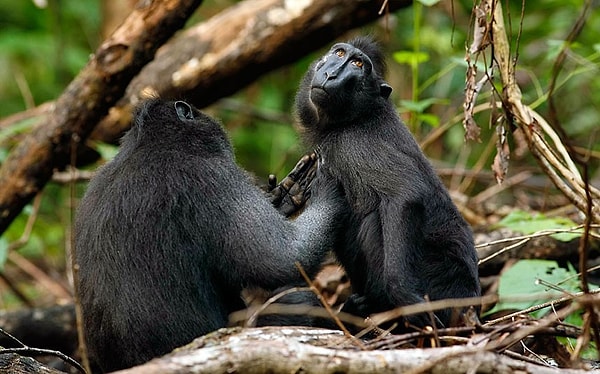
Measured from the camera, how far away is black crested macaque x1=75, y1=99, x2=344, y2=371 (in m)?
4.43

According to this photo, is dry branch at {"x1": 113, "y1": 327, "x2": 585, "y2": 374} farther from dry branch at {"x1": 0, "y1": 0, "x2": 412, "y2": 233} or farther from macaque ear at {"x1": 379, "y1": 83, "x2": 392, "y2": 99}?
dry branch at {"x1": 0, "y1": 0, "x2": 412, "y2": 233}

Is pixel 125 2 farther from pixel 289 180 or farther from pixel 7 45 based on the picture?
pixel 289 180

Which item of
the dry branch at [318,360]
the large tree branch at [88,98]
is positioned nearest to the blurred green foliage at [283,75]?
the large tree branch at [88,98]

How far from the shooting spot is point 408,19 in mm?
11984

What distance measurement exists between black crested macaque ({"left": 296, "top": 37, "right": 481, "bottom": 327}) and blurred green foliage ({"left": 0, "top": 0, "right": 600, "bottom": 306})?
16.3ft

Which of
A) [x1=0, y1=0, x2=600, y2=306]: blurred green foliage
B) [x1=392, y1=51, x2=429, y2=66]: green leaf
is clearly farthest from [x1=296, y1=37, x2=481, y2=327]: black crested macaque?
[x1=0, y1=0, x2=600, y2=306]: blurred green foliage

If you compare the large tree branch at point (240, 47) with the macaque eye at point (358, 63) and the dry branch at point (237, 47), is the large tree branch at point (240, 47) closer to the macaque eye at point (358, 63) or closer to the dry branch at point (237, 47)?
the dry branch at point (237, 47)

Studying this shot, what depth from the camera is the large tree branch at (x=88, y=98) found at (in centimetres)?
612

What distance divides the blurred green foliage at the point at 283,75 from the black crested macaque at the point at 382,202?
16.3ft

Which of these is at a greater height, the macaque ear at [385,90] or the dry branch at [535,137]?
the macaque ear at [385,90]

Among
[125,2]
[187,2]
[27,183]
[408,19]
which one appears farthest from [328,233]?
[408,19]

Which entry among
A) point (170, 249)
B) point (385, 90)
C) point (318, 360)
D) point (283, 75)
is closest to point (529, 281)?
point (385, 90)

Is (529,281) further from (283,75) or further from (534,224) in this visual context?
(283,75)

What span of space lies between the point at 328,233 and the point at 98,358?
151 centimetres
